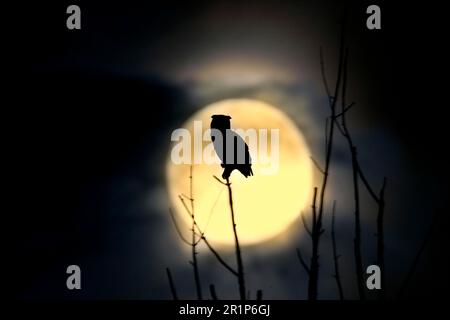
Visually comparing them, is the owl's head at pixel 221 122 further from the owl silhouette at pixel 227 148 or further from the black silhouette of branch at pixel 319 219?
the black silhouette of branch at pixel 319 219

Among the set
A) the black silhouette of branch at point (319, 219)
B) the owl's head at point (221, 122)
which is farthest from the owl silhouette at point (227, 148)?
the black silhouette of branch at point (319, 219)

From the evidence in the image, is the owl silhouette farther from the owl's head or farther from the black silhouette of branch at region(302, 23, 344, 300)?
the black silhouette of branch at region(302, 23, 344, 300)

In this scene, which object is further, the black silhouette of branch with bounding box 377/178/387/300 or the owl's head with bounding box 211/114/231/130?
the owl's head with bounding box 211/114/231/130

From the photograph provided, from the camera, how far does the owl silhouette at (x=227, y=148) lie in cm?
754

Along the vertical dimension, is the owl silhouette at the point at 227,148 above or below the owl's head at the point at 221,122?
below

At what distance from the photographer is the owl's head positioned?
769 centimetres

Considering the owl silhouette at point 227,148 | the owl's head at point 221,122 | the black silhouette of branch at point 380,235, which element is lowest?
the black silhouette of branch at point 380,235

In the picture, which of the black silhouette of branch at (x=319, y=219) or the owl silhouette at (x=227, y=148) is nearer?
the black silhouette of branch at (x=319, y=219)

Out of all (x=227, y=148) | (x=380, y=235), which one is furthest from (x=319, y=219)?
(x=227, y=148)

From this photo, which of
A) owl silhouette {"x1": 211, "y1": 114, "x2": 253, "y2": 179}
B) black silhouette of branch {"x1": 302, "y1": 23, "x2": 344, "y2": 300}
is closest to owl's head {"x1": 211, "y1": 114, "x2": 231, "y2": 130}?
owl silhouette {"x1": 211, "y1": 114, "x2": 253, "y2": 179}
